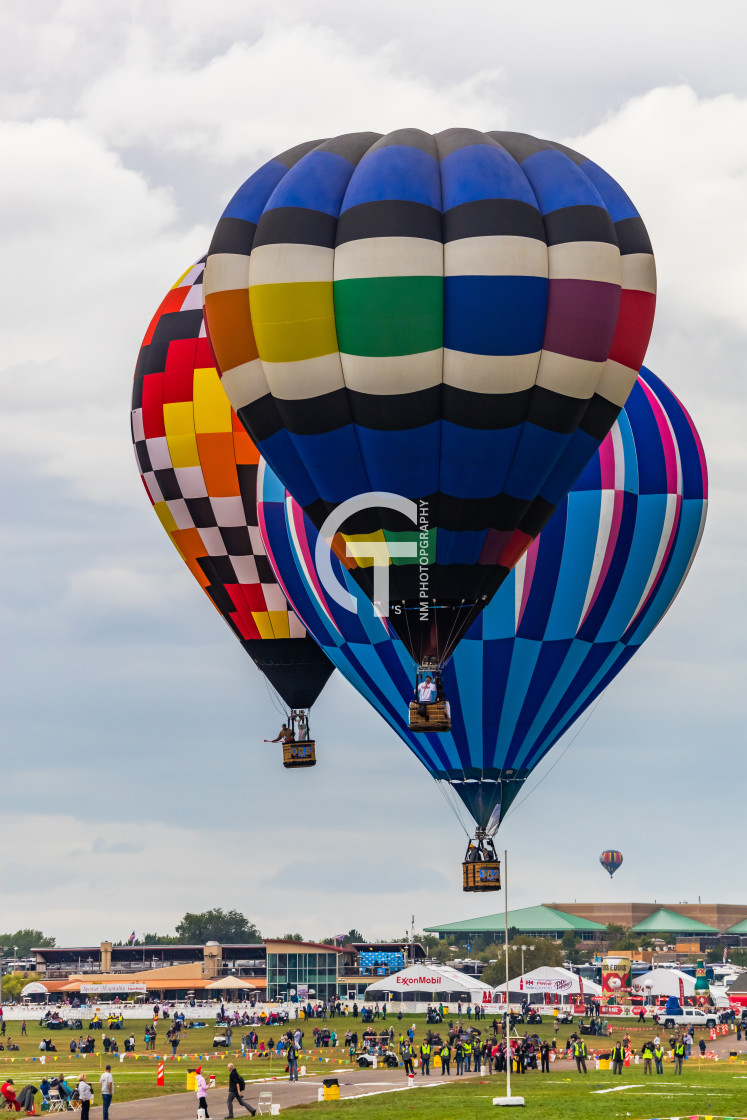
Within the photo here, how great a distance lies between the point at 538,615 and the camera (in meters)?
29.1

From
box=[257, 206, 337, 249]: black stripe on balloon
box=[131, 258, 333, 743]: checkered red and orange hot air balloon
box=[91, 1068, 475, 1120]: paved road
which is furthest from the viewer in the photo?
box=[131, 258, 333, 743]: checkered red and orange hot air balloon

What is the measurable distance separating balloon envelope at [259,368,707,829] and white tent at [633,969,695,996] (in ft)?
126

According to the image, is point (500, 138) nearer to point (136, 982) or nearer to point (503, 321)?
point (503, 321)

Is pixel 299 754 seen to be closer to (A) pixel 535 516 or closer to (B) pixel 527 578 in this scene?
(B) pixel 527 578

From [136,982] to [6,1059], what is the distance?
36.4 meters

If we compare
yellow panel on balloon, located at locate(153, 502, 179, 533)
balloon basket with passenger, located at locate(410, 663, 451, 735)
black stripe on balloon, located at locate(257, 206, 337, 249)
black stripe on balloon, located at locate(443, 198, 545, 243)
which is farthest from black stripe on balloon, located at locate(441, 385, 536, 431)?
yellow panel on balloon, located at locate(153, 502, 179, 533)

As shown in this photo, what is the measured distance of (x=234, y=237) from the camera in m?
23.4

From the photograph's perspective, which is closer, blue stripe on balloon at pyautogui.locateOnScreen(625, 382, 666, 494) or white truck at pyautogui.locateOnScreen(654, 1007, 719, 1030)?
blue stripe on balloon at pyautogui.locateOnScreen(625, 382, 666, 494)

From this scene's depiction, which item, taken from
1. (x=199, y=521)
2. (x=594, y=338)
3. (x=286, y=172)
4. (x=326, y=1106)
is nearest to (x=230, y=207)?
(x=286, y=172)

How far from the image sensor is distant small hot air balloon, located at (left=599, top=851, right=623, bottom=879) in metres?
130

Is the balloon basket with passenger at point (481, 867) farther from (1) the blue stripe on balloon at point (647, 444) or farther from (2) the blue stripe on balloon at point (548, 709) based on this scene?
(1) the blue stripe on balloon at point (647, 444)

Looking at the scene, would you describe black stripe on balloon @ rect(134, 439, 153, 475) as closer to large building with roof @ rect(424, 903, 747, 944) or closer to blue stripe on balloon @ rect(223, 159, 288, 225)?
blue stripe on balloon @ rect(223, 159, 288, 225)

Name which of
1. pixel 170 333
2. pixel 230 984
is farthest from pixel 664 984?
pixel 170 333

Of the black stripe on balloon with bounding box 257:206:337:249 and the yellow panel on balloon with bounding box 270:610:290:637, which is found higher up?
the black stripe on balloon with bounding box 257:206:337:249
